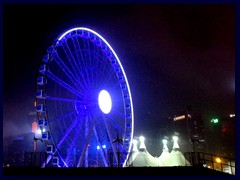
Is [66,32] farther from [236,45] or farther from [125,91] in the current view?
[236,45]

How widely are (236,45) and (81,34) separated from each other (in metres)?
8.35

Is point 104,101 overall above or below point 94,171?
above

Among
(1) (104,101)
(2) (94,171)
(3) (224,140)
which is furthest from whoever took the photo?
(3) (224,140)

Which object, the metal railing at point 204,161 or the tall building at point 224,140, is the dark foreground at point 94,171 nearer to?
the metal railing at point 204,161

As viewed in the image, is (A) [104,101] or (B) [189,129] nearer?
(A) [104,101]

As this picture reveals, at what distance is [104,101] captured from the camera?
13.8 m

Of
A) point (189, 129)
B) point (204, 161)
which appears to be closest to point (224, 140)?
point (189, 129)

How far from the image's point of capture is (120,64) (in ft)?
54.7

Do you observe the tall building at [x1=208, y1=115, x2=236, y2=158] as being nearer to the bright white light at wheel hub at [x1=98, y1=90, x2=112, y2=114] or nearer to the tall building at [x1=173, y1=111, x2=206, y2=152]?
the tall building at [x1=173, y1=111, x2=206, y2=152]

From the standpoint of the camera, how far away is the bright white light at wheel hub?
44.6 feet

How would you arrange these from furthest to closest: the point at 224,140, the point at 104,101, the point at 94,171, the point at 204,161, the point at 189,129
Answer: the point at 189,129, the point at 224,140, the point at 104,101, the point at 204,161, the point at 94,171

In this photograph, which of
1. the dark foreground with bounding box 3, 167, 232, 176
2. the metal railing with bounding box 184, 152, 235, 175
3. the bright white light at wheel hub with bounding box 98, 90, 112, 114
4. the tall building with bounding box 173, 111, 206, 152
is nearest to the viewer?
the dark foreground with bounding box 3, 167, 232, 176

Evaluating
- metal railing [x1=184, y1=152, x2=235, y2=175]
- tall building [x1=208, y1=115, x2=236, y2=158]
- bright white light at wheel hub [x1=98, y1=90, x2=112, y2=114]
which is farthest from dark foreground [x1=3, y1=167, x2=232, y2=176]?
tall building [x1=208, y1=115, x2=236, y2=158]

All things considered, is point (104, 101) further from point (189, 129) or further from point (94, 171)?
point (189, 129)
